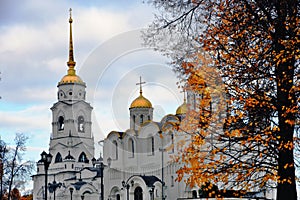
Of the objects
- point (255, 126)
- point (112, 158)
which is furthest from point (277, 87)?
point (112, 158)

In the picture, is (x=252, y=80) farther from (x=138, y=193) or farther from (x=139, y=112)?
(x=139, y=112)

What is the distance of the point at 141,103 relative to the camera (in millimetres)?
58625

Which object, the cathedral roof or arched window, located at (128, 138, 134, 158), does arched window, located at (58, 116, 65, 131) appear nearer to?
the cathedral roof

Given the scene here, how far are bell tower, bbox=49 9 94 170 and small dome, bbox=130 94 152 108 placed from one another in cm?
1418

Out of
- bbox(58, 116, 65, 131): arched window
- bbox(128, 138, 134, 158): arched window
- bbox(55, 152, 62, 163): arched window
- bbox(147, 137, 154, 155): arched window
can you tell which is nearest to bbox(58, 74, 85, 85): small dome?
bbox(58, 116, 65, 131): arched window

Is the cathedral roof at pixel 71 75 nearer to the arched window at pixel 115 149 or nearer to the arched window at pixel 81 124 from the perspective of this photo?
the arched window at pixel 81 124

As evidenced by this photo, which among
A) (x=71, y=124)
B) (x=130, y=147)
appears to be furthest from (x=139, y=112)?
(x=71, y=124)

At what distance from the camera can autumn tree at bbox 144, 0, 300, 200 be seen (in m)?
10.4

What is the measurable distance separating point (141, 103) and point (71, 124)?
1539 cm

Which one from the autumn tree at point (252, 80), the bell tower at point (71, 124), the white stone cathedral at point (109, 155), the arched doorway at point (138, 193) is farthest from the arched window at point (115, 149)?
the autumn tree at point (252, 80)

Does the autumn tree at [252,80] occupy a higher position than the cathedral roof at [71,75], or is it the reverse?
the cathedral roof at [71,75]

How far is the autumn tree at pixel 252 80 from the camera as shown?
34.0 feet

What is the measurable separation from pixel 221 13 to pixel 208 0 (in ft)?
1.66

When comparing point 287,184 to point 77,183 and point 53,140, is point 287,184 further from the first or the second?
point 53,140
